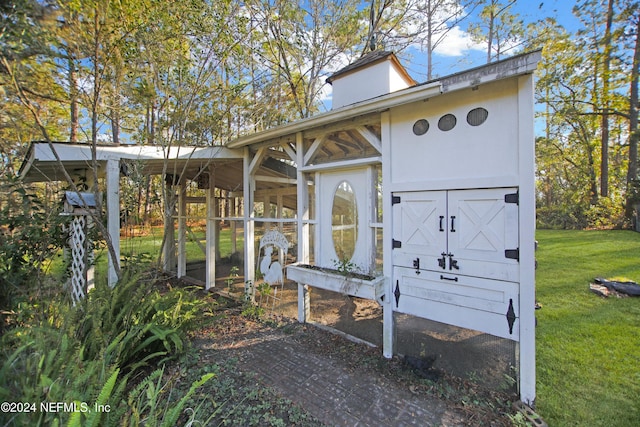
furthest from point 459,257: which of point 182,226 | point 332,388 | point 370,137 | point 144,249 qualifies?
point 144,249

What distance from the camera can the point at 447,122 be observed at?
9.12ft

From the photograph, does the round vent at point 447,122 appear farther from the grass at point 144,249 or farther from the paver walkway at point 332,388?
the grass at point 144,249

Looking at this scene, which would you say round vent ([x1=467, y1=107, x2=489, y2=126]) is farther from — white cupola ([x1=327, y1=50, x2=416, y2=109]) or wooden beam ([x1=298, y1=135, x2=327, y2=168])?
wooden beam ([x1=298, y1=135, x2=327, y2=168])

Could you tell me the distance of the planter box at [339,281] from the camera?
3.08 meters

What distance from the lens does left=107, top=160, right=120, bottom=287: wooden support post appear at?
3.89 metres

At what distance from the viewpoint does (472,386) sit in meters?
2.65

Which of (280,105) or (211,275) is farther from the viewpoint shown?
(280,105)

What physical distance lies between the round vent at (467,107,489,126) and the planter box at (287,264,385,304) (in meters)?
1.90

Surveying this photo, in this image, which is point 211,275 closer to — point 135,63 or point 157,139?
point 157,139

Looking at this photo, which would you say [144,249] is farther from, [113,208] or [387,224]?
[387,224]

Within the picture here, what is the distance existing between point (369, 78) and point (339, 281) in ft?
9.50

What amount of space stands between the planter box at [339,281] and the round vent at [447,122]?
179 centimetres

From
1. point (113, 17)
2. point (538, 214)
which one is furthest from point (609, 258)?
point (113, 17)

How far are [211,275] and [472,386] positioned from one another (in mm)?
5124
